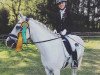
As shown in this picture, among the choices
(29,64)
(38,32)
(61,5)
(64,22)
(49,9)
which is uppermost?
(61,5)

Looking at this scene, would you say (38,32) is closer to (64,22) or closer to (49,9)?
(64,22)

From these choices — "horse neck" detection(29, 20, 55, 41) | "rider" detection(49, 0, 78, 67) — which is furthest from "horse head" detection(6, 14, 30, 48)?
"rider" detection(49, 0, 78, 67)

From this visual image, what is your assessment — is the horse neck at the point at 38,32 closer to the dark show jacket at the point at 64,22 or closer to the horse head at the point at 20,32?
the horse head at the point at 20,32

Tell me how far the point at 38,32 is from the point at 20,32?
19.6 inches

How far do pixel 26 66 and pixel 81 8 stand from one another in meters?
26.9

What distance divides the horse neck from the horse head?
16 cm

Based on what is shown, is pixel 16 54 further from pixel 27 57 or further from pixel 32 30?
pixel 32 30

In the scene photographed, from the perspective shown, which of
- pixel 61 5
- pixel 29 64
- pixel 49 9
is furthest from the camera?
pixel 49 9

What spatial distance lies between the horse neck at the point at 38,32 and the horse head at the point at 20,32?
0.51ft

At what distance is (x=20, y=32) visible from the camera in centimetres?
777

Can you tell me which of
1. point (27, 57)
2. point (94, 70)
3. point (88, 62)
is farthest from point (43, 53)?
point (27, 57)

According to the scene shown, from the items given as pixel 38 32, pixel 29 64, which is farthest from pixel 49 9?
pixel 38 32

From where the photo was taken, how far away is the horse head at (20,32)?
7725mm

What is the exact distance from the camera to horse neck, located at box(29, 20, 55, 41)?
26.0 feet
